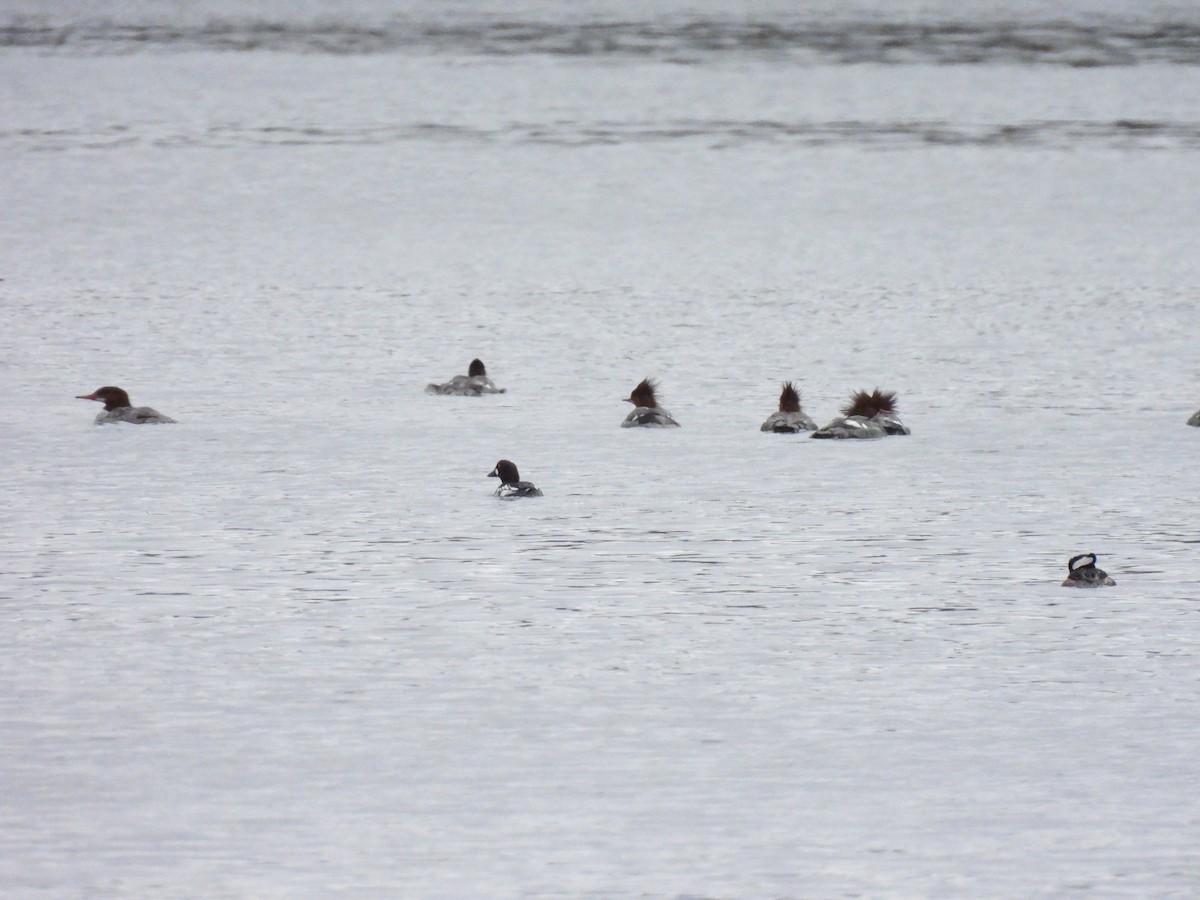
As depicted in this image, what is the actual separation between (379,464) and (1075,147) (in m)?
23.9

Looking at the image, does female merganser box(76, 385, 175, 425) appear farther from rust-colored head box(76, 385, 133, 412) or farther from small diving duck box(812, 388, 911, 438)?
small diving duck box(812, 388, 911, 438)

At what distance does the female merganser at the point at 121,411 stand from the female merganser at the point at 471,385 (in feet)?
8.32

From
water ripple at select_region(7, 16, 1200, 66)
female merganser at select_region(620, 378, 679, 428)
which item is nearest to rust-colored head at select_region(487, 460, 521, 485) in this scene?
female merganser at select_region(620, 378, 679, 428)

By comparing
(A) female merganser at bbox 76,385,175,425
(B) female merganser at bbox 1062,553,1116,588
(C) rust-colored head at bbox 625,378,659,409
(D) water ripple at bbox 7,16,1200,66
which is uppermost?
(D) water ripple at bbox 7,16,1200,66

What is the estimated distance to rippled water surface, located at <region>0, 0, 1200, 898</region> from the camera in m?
7.70

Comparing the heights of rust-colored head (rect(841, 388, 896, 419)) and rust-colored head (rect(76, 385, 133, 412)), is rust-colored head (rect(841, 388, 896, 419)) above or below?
above

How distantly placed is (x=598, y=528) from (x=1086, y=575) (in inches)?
121

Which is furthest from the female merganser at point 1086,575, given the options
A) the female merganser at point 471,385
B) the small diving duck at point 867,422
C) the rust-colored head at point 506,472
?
the female merganser at point 471,385

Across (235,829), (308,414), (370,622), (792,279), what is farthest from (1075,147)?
(235,829)

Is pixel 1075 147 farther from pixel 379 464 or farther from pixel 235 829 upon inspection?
pixel 235 829

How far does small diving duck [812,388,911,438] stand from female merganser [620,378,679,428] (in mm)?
1137

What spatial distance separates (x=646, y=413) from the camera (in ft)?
54.3

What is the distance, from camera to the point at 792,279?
84.2ft

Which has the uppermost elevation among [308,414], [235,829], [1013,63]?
[1013,63]
